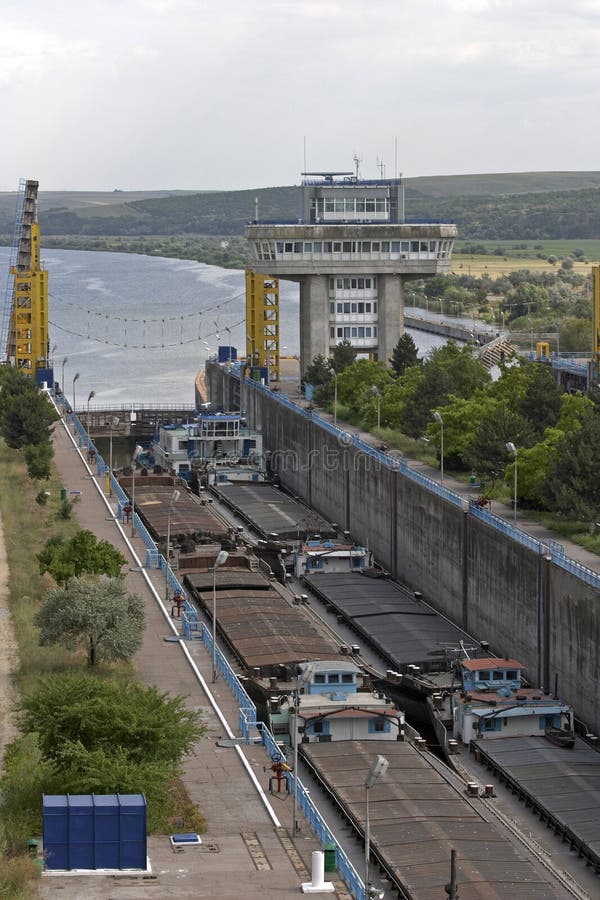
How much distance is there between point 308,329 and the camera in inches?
3600

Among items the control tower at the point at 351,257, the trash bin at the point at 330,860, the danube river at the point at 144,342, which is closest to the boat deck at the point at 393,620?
the trash bin at the point at 330,860

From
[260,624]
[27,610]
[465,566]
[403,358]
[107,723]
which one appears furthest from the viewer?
[403,358]

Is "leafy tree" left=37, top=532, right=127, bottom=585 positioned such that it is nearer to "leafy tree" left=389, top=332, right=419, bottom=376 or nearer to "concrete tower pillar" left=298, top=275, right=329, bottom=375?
"leafy tree" left=389, top=332, right=419, bottom=376

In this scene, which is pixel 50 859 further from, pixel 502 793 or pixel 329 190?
pixel 329 190

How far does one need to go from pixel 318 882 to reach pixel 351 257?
65497 millimetres

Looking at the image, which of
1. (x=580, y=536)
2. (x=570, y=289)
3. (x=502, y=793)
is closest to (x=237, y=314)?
(x=570, y=289)

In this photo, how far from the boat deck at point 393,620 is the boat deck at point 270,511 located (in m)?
8.26

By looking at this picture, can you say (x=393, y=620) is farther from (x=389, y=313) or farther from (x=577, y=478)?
(x=389, y=313)

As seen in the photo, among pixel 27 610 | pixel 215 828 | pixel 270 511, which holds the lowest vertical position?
pixel 270 511

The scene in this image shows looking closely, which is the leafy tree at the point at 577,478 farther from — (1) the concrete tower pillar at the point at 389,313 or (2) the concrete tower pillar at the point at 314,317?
(2) the concrete tower pillar at the point at 314,317

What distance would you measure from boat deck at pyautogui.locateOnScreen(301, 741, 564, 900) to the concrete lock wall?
6150 mm

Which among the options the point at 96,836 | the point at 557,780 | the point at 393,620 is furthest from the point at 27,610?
the point at 96,836

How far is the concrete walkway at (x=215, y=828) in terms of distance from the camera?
2523 centimetres

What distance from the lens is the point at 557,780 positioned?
36.2 m
